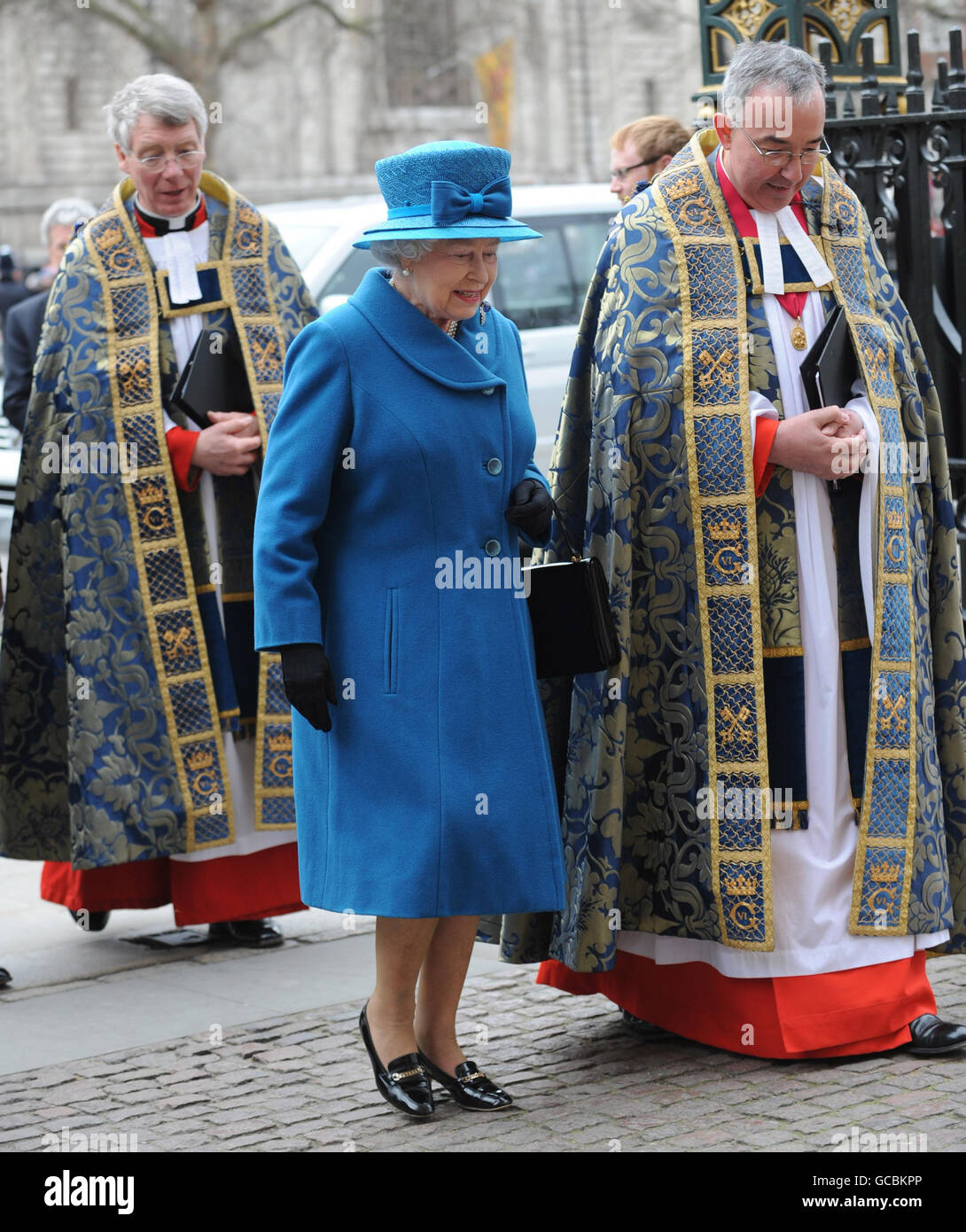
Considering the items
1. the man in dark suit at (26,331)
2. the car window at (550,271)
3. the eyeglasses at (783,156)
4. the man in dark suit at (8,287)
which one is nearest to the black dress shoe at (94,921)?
the man in dark suit at (26,331)

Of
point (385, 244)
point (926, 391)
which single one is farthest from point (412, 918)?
point (926, 391)

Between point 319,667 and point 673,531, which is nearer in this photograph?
point 319,667

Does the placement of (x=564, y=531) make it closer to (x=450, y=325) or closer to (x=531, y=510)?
(x=531, y=510)

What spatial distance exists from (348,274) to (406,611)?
6423 millimetres

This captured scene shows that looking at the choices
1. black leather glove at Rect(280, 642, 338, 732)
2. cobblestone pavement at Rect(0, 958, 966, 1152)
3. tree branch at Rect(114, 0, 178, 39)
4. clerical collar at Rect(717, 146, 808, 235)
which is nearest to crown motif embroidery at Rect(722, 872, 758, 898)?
cobblestone pavement at Rect(0, 958, 966, 1152)

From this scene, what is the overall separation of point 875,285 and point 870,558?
0.66 m

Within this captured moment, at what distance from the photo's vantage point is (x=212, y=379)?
5262 mm

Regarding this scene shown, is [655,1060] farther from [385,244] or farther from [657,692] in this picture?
[385,244]

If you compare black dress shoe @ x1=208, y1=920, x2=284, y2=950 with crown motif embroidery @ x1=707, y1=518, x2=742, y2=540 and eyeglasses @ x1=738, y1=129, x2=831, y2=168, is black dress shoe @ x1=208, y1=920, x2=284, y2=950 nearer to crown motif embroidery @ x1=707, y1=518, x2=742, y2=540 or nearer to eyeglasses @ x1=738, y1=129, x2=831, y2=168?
crown motif embroidery @ x1=707, y1=518, x2=742, y2=540

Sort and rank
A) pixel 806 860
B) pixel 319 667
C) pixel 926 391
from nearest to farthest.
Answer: pixel 319 667, pixel 806 860, pixel 926 391

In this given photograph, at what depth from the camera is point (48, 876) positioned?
5.54 metres

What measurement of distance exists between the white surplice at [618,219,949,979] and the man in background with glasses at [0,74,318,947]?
163 centimetres

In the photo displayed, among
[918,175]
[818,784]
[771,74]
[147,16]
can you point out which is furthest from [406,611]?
[147,16]

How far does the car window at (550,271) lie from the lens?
10.7m
